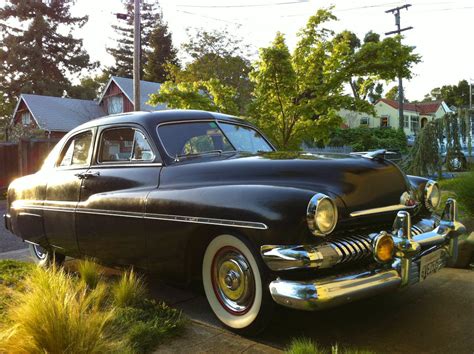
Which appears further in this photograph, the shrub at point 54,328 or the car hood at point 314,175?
the car hood at point 314,175

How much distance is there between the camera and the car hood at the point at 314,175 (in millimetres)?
3189

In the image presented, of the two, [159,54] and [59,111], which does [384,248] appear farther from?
[159,54]

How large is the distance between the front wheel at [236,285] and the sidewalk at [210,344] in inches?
3.6

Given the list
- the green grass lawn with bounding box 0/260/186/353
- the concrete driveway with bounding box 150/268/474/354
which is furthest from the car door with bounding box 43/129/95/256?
the concrete driveway with bounding box 150/268/474/354

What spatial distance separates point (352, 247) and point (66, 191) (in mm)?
2994

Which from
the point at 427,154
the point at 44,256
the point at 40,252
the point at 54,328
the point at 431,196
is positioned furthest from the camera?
the point at 427,154

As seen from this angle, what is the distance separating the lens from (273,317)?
309 centimetres

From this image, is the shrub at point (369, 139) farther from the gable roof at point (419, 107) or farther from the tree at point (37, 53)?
the tree at point (37, 53)

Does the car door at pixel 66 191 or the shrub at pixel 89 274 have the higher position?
the car door at pixel 66 191

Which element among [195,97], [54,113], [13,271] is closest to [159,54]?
[54,113]

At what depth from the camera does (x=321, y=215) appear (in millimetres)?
2877

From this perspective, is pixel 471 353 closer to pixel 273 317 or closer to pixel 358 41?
pixel 273 317

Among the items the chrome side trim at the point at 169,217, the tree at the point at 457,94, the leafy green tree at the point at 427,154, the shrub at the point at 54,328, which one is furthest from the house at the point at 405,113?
the shrub at the point at 54,328

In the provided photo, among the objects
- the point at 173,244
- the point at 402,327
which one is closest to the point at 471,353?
the point at 402,327
